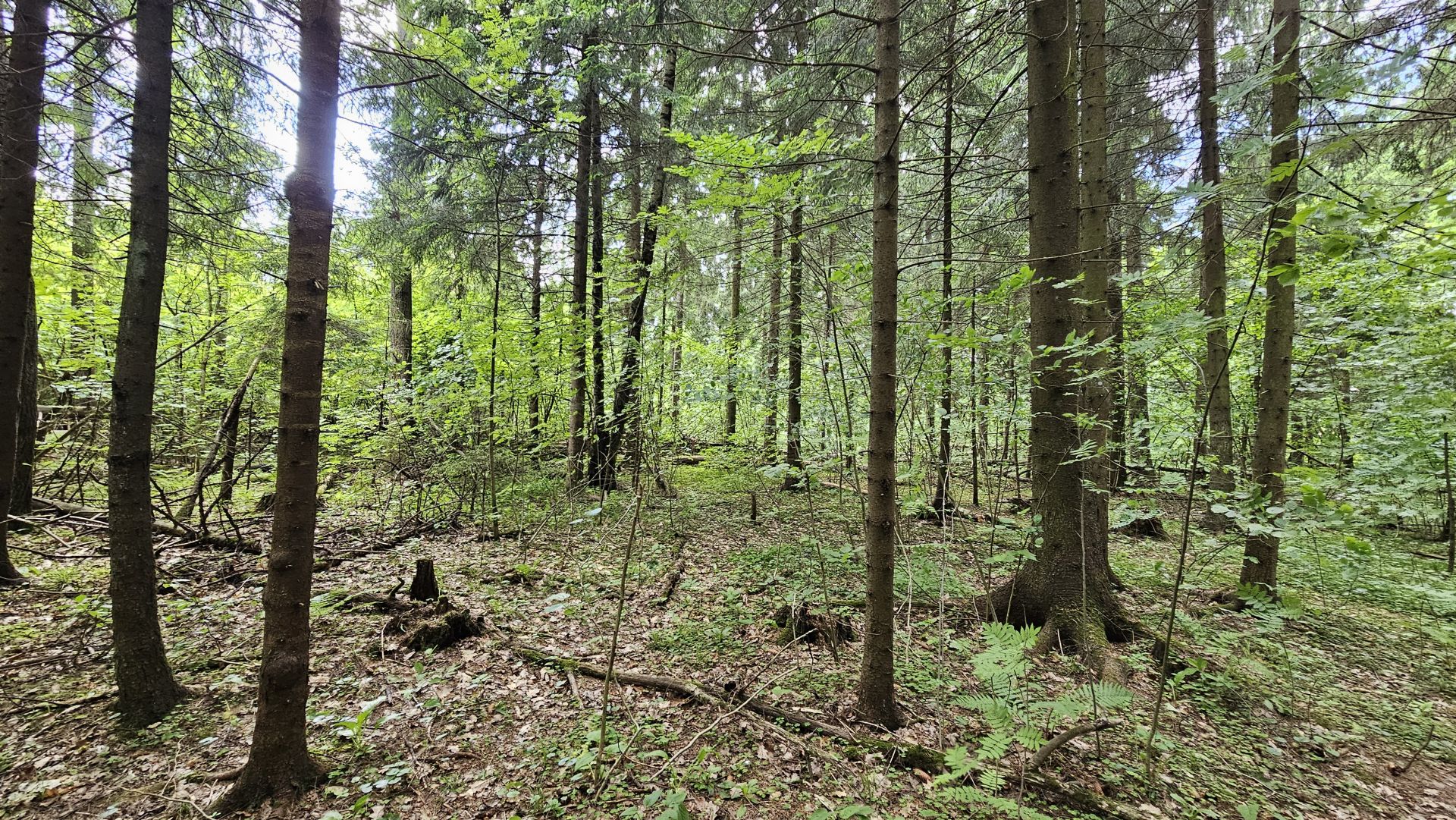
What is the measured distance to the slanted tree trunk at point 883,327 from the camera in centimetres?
319

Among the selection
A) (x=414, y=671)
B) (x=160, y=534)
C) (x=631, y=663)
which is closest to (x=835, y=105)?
(x=631, y=663)

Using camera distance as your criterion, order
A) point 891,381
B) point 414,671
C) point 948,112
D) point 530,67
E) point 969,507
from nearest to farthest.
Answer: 1. point 891,381
2. point 414,671
3. point 948,112
4. point 530,67
5. point 969,507

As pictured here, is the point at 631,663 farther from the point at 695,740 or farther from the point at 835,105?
the point at 835,105

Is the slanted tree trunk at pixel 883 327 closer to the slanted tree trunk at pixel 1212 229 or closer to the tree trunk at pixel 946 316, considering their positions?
the tree trunk at pixel 946 316

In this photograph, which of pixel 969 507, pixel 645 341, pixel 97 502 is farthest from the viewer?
pixel 969 507

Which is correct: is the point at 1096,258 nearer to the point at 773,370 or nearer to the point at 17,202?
the point at 773,370

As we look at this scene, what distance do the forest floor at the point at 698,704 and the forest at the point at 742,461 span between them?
0.13 ft

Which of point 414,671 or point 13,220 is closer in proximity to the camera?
point 414,671

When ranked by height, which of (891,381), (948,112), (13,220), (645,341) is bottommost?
(891,381)

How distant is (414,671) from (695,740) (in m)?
2.48

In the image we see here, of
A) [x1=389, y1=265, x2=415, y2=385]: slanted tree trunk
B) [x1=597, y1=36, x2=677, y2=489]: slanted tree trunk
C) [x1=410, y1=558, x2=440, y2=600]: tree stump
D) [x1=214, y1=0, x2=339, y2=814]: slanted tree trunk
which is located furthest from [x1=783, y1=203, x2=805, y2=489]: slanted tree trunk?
[x1=389, y1=265, x2=415, y2=385]: slanted tree trunk

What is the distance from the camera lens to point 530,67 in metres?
9.24

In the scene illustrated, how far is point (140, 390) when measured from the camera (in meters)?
3.58

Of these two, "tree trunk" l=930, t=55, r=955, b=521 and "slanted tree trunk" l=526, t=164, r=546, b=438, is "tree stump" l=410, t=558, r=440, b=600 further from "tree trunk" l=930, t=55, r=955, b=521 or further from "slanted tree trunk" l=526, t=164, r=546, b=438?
"tree trunk" l=930, t=55, r=955, b=521
